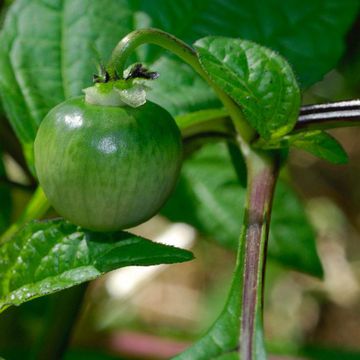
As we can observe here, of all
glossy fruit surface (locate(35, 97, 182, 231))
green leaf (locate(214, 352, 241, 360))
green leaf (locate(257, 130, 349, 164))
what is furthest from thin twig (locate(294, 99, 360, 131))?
green leaf (locate(214, 352, 241, 360))

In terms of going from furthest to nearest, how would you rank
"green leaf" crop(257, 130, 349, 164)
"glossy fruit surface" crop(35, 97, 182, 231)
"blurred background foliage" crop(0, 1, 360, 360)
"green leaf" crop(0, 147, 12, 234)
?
"blurred background foliage" crop(0, 1, 360, 360) → "green leaf" crop(0, 147, 12, 234) → "green leaf" crop(257, 130, 349, 164) → "glossy fruit surface" crop(35, 97, 182, 231)

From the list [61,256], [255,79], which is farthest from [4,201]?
[255,79]

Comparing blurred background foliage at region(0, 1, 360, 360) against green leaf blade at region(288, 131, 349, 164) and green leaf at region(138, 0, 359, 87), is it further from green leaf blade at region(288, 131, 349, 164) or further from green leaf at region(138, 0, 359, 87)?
green leaf blade at region(288, 131, 349, 164)

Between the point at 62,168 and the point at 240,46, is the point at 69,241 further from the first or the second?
the point at 240,46

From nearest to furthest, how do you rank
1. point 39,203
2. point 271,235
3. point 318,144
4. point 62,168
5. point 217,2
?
point 62,168 → point 318,144 → point 39,203 → point 217,2 → point 271,235

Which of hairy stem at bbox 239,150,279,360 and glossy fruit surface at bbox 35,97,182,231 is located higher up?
glossy fruit surface at bbox 35,97,182,231

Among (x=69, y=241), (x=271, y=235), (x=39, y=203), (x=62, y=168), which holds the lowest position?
(x=271, y=235)

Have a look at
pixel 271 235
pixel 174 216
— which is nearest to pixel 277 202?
pixel 271 235
